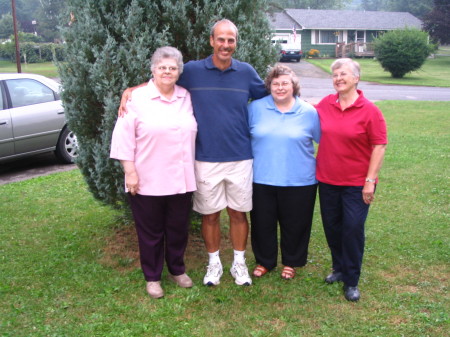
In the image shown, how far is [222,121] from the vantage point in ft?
12.1

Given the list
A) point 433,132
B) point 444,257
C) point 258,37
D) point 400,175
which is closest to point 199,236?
point 258,37

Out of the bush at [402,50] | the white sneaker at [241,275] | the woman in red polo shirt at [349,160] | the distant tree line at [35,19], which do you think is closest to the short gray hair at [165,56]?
the woman in red polo shirt at [349,160]

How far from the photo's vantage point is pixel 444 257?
4715 mm

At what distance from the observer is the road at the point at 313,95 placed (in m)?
8.46

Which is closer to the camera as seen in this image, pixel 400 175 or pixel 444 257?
pixel 444 257

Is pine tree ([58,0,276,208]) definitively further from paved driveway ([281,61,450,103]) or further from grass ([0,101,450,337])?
paved driveway ([281,61,450,103])

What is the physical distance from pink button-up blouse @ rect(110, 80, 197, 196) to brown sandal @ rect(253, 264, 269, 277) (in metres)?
1.13

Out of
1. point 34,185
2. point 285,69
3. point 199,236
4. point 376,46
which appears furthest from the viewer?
point 376,46

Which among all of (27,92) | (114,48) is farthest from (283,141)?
(27,92)

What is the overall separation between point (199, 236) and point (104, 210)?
164 cm

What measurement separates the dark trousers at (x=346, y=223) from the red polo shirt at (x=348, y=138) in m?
0.10

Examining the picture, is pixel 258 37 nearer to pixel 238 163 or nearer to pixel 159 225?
pixel 238 163

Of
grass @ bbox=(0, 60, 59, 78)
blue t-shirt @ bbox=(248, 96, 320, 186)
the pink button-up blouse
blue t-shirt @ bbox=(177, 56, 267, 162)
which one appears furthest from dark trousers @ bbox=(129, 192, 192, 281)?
grass @ bbox=(0, 60, 59, 78)

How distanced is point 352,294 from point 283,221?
2.57 ft
